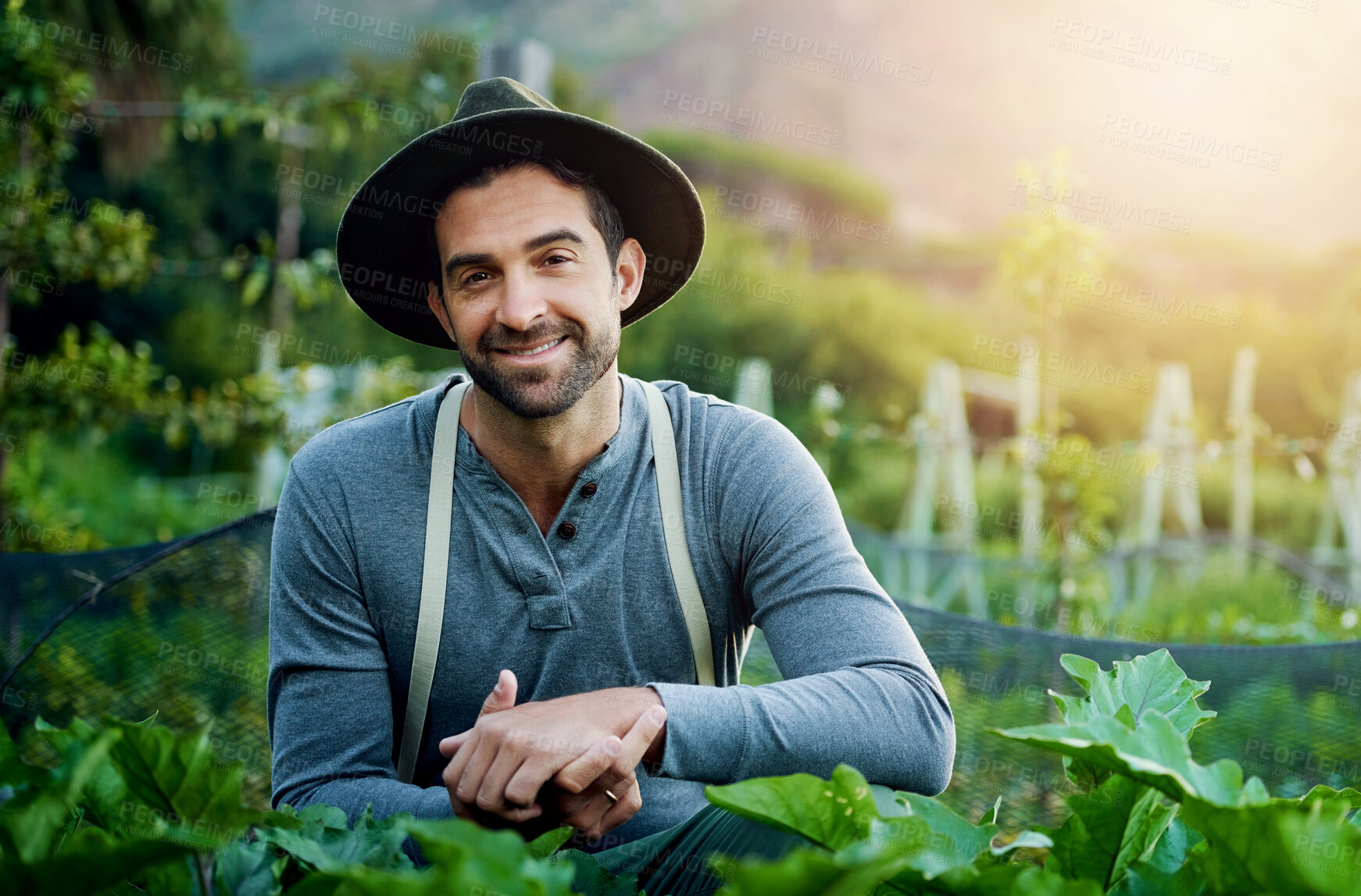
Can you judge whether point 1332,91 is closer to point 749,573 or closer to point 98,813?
point 749,573

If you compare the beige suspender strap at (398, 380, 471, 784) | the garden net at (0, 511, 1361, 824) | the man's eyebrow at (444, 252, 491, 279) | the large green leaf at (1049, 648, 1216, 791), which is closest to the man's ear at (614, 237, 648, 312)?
the man's eyebrow at (444, 252, 491, 279)

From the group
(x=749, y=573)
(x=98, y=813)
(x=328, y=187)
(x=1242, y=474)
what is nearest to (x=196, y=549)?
(x=749, y=573)

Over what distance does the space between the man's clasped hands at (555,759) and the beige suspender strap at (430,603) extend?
1.35 feet

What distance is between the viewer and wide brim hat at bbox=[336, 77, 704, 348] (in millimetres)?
1644

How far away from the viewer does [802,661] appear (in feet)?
4.72

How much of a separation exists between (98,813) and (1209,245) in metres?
14.1

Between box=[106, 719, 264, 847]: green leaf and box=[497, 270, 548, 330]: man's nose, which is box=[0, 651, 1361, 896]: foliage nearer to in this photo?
box=[106, 719, 264, 847]: green leaf

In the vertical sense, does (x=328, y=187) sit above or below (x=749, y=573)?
above

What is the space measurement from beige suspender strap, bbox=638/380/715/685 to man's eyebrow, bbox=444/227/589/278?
1.06 feet

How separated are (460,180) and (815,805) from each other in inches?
52.4

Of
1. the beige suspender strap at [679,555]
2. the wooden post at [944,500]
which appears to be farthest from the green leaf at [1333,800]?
the wooden post at [944,500]

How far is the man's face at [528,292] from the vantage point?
162 cm

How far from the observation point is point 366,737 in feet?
4.91

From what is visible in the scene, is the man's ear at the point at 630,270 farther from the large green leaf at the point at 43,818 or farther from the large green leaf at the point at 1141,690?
the large green leaf at the point at 43,818
